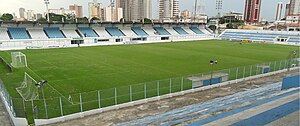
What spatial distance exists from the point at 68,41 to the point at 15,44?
10346 mm

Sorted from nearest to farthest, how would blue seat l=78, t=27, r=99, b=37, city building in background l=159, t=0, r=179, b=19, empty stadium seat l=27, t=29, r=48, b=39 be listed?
1. empty stadium seat l=27, t=29, r=48, b=39
2. blue seat l=78, t=27, r=99, b=37
3. city building in background l=159, t=0, r=179, b=19

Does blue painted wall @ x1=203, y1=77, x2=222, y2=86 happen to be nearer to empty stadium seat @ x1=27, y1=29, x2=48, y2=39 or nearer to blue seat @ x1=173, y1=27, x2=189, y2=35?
empty stadium seat @ x1=27, y1=29, x2=48, y2=39

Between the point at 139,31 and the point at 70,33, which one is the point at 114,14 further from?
the point at 70,33

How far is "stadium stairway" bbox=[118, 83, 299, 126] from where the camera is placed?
12523 mm

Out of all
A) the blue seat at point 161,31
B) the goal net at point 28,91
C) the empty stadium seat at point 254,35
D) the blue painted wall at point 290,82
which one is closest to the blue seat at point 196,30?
the empty stadium seat at point 254,35

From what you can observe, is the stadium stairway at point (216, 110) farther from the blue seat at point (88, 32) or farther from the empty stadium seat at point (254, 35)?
the empty stadium seat at point (254, 35)

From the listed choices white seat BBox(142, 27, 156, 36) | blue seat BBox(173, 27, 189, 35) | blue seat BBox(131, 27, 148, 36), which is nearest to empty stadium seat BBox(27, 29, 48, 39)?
blue seat BBox(131, 27, 148, 36)

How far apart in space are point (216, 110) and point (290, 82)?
902 centimetres

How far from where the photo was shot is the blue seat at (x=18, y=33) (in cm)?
4938

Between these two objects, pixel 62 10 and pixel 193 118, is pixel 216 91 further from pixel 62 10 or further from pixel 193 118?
pixel 62 10

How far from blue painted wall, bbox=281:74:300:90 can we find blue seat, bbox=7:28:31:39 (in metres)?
48.2

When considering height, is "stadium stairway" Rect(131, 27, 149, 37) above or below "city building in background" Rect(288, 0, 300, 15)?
below

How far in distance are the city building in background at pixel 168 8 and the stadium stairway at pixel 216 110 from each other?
168 meters

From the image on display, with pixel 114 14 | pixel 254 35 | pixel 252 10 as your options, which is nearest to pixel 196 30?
pixel 254 35
